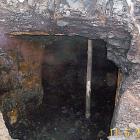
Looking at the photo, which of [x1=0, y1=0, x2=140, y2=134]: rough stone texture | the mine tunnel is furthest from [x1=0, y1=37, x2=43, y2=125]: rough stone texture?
[x1=0, y1=0, x2=140, y2=134]: rough stone texture

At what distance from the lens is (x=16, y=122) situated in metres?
6.79

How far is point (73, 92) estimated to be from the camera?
24.1ft

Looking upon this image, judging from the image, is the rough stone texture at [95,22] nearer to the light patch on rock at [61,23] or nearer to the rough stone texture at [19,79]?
the light patch on rock at [61,23]

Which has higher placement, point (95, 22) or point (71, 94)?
point (95, 22)

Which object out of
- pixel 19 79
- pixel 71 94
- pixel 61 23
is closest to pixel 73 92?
pixel 71 94

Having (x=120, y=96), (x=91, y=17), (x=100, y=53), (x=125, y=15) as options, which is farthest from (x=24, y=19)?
(x=100, y=53)

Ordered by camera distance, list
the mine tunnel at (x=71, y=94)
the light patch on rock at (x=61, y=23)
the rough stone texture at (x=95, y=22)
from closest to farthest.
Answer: the rough stone texture at (x=95, y=22) → the light patch on rock at (x=61, y=23) → the mine tunnel at (x=71, y=94)

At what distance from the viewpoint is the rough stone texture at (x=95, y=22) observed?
15.3ft

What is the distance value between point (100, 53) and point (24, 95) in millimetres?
1772

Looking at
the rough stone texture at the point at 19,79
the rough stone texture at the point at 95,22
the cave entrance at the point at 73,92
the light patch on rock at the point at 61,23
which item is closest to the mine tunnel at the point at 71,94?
the cave entrance at the point at 73,92

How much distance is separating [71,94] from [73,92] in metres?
0.07

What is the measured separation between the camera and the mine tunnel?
6641 mm

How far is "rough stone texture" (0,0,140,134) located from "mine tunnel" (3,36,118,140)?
1.89 metres

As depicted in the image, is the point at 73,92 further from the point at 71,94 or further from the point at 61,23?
the point at 61,23
